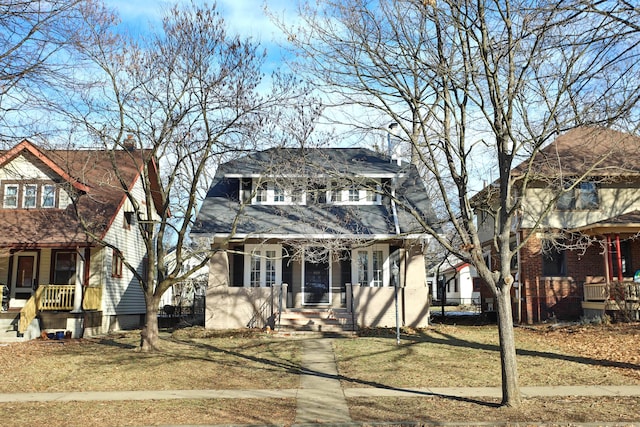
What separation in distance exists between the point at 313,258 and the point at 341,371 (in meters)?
7.37

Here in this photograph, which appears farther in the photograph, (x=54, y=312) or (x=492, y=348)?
(x=54, y=312)

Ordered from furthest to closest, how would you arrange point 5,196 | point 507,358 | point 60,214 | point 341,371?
point 5,196 → point 60,214 → point 341,371 → point 507,358

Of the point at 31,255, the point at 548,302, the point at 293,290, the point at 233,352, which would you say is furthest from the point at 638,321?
the point at 31,255

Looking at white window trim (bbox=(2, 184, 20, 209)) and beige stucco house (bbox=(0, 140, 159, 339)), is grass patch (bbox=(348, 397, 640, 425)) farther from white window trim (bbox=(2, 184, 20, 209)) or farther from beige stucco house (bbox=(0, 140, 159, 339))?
white window trim (bbox=(2, 184, 20, 209))

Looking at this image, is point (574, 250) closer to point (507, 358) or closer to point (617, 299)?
point (617, 299)

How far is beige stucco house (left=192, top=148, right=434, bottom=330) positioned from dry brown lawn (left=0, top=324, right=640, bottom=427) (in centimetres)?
130

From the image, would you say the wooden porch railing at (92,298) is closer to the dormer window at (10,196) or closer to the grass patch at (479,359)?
the dormer window at (10,196)

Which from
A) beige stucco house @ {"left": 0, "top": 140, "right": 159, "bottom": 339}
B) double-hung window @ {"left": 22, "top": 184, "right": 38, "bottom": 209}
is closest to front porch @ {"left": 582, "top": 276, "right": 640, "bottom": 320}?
beige stucco house @ {"left": 0, "top": 140, "right": 159, "bottom": 339}

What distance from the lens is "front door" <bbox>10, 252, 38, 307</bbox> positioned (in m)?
21.9

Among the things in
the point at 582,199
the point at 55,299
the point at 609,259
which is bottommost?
the point at 55,299

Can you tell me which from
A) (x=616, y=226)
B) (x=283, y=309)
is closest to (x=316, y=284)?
(x=283, y=309)

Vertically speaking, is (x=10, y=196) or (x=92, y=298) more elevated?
(x=10, y=196)

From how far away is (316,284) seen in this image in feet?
68.8

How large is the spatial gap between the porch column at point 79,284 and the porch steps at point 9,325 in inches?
71.8
